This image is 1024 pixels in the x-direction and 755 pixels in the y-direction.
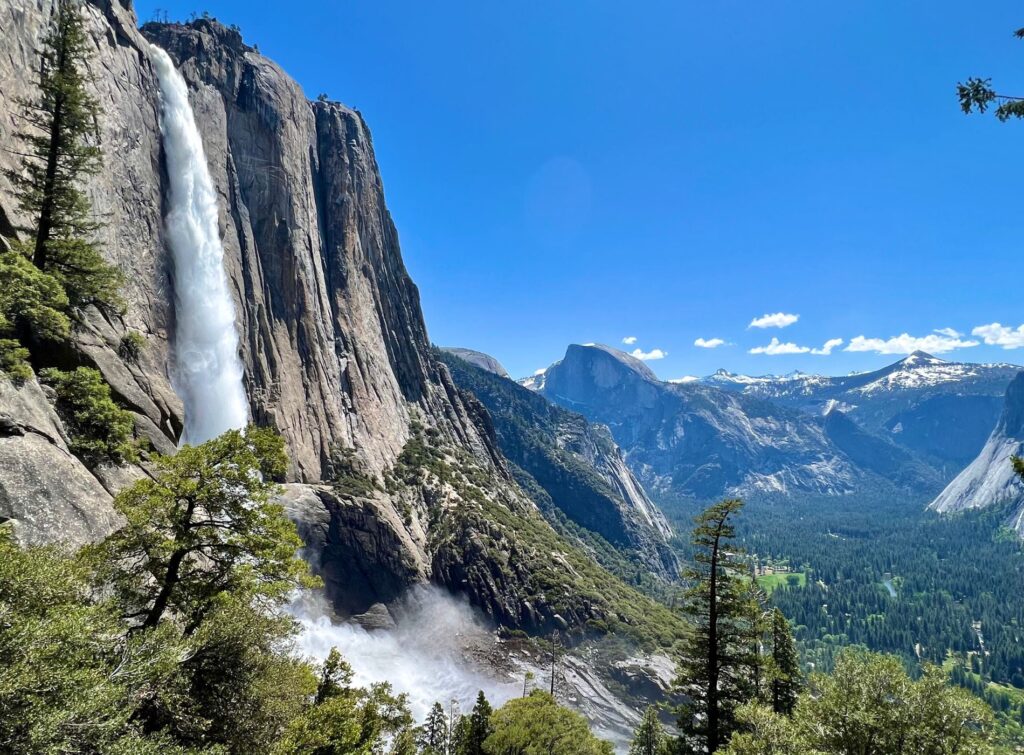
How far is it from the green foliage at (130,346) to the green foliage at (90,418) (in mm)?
10008

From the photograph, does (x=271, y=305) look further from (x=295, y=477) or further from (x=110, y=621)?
(x=110, y=621)

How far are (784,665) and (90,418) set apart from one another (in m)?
40.5

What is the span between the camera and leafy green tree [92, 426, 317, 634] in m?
13.9

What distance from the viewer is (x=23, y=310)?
23.5m

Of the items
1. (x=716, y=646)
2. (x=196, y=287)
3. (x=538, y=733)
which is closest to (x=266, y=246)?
(x=196, y=287)

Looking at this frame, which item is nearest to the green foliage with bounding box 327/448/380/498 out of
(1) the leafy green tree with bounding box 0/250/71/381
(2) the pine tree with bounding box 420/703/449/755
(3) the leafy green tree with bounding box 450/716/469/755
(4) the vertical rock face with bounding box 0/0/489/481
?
(4) the vertical rock face with bounding box 0/0/489/481

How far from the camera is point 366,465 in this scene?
8938 centimetres

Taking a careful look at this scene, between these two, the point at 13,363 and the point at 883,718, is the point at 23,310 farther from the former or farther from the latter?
the point at 883,718

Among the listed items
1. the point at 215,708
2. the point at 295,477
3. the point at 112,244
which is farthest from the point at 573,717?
the point at 112,244

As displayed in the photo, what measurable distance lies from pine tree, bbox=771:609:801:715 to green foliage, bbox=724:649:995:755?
13069 millimetres

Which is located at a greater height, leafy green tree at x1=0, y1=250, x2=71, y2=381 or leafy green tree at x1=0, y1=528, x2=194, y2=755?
leafy green tree at x1=0, y1=250, x2=71, y2=381

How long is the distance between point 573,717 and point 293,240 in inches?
3341

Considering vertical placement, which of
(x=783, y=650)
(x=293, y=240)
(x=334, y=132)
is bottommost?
(x=783, y=650)

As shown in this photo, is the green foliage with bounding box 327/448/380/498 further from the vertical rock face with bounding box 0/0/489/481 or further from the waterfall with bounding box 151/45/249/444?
the waterfall with bounding box 151/45/249/444
